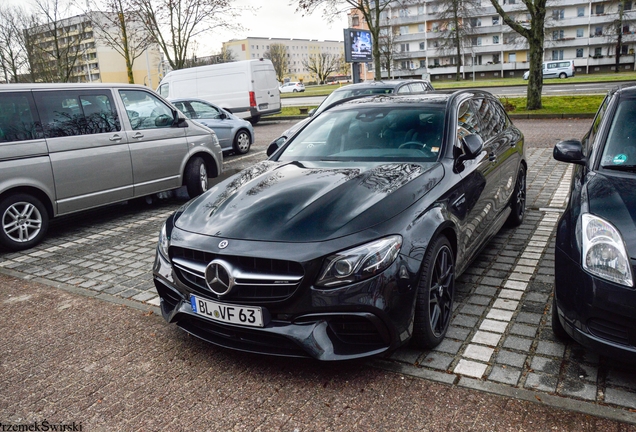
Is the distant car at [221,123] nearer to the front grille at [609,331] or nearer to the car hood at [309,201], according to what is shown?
the car hood at [309,201]

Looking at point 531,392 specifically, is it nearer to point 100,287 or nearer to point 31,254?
point 100,287

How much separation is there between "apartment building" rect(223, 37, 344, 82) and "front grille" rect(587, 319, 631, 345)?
142508mm

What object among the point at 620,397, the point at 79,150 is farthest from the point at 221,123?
the point at 620,397

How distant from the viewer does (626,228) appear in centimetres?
291

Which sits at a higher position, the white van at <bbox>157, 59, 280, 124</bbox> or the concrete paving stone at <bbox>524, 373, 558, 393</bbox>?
the white van at <bbox>157, 59, 280, 124</bbox>

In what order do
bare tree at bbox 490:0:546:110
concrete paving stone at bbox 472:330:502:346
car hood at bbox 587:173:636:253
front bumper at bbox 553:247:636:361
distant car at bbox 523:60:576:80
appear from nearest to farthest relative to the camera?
front bumper at bbox 553:247:636:361
car hood at bbox 587:173:636:253
concrete paving stone at bbox 472:330:502:346
bare tree at bbox 490:0:546:110
distant car at bbox 523:60:576:80

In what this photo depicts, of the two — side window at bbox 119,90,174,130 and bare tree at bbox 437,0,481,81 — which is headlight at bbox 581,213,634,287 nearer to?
side window at bbox 119,90,174,130

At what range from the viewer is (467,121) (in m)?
4.80

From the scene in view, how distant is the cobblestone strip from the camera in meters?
3.35

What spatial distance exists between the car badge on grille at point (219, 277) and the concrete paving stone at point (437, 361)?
Result: 1.30 m

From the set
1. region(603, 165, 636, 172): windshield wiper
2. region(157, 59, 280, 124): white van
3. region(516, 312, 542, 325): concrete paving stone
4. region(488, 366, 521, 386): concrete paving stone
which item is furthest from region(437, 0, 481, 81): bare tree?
region(488, 366, 521, 386): concrete paving stone

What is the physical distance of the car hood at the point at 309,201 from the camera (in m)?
3.23

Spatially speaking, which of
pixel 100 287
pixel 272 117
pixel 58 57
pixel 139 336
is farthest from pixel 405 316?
pixel 58 57

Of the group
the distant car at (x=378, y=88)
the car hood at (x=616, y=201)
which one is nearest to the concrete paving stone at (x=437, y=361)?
the car hood at (x=616, y=201)
